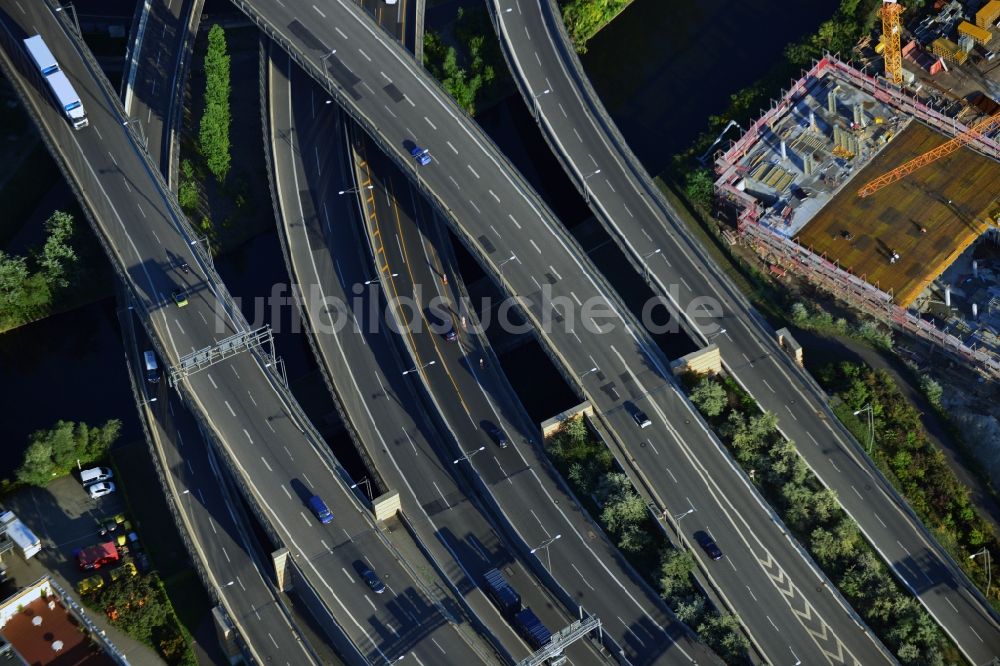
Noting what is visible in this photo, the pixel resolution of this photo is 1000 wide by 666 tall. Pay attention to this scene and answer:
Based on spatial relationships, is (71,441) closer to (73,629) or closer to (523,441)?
(73,629)

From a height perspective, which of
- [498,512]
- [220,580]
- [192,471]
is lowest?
[498,512]

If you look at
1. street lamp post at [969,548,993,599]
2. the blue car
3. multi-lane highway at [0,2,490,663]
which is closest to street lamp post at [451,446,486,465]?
multi-lane highway at [0,2,490,663]

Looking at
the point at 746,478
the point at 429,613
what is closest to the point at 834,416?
the point at 746,478

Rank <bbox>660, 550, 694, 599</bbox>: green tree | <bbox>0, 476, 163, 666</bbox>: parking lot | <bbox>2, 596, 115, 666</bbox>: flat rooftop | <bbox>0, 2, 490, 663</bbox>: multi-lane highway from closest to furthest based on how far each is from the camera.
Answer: <bbox>0, 2, 490, 663</bbox>: multi-lane highway, <bbox>2, 596, 115, 666</bbox>: flat rooftop, <bbox>660, 550, 694, 599</bbox>: green tree, <bbox>0, 476, 163, 666</bbox>: parking lot

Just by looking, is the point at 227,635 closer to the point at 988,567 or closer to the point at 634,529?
the point at 634,529

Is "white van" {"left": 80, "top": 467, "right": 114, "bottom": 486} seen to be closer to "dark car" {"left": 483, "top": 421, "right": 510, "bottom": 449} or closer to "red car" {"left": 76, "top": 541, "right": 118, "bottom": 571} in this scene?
"red car" {"left": 76, "top": 541, "right": 118, "bottom": 571}

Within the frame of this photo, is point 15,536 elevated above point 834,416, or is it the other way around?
point 15,536

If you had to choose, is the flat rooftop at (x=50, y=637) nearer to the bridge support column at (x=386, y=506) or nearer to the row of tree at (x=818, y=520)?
the bridge support column at (x=386, y=506)
